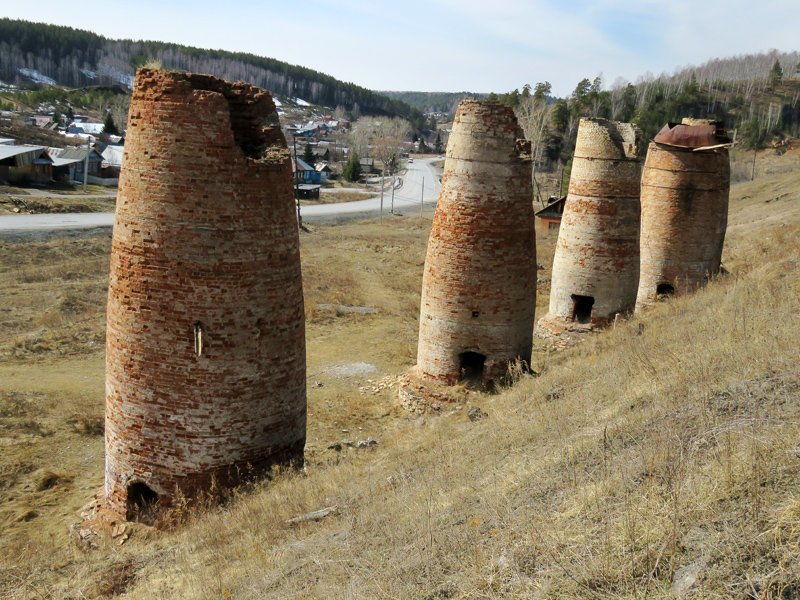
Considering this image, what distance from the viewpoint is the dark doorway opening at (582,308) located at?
14719mm

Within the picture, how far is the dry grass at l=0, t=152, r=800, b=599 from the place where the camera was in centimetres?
380

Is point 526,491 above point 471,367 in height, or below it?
above

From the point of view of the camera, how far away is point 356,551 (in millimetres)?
5305

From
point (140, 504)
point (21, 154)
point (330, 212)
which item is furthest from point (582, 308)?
point (21, 154)

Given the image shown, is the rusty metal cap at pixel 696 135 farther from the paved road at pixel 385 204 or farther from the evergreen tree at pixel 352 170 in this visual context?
the evergreen tree at pixel 352 170

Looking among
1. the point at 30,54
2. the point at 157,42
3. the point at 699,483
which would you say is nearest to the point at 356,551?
the point at 699,483

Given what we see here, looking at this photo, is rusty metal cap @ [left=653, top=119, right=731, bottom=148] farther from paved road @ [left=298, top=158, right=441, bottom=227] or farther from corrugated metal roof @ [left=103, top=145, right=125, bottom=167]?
corrugated metal roof @ [left=103, top=145, right=125, bottom=167]

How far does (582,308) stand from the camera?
1512 cm

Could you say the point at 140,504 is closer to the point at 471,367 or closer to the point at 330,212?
the point at 471,367

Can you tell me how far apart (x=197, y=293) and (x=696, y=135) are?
1332cm

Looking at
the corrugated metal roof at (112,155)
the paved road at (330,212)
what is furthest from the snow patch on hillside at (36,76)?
the corrugated metal roof at (112,155)

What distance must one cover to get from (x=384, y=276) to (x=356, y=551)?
2243cm

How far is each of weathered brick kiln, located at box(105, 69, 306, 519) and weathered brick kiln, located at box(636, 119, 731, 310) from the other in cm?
1148

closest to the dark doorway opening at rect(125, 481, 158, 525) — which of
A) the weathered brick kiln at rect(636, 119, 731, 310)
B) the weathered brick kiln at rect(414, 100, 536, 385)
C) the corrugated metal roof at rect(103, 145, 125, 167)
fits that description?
the weathered brick kiln at rect(414, 100, 536, 385)
